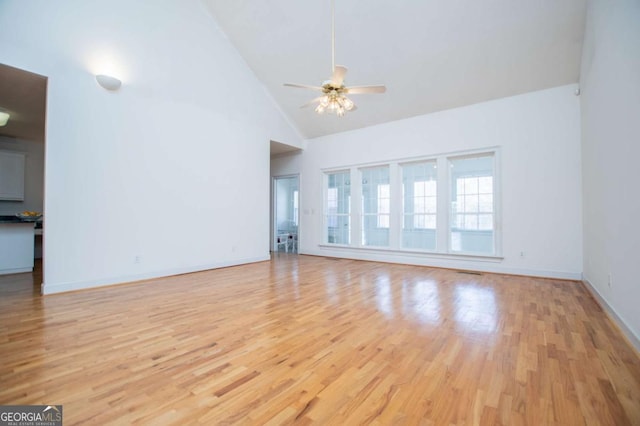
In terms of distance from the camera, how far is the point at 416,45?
4.65 metres

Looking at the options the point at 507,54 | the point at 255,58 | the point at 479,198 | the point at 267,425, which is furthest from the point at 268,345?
the point at 255,58

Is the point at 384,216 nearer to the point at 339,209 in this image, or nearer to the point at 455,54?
the point at 339,209

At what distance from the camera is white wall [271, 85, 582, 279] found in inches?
179

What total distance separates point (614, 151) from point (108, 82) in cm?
625

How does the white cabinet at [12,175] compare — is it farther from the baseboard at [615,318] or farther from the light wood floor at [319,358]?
the baseboard at [615,318]

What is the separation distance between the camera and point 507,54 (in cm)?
439

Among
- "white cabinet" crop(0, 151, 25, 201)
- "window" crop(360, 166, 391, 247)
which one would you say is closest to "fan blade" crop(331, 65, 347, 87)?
"window" crop(360, 166, 391, 247)

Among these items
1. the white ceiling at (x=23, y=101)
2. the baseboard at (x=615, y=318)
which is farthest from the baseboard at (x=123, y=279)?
the baseboard at (x=615, y=318)

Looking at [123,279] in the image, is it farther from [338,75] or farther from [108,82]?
[338,75]

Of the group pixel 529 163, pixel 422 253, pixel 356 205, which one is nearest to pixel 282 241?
pixel 356 205

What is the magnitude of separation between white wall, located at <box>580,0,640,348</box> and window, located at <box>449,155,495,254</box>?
5.24 feet

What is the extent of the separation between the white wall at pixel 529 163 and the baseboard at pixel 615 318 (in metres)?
0.95

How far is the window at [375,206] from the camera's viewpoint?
6.63 metres

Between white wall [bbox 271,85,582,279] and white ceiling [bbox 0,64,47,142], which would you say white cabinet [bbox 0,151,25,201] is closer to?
white ceiling [bbox 0,64,47,142]
